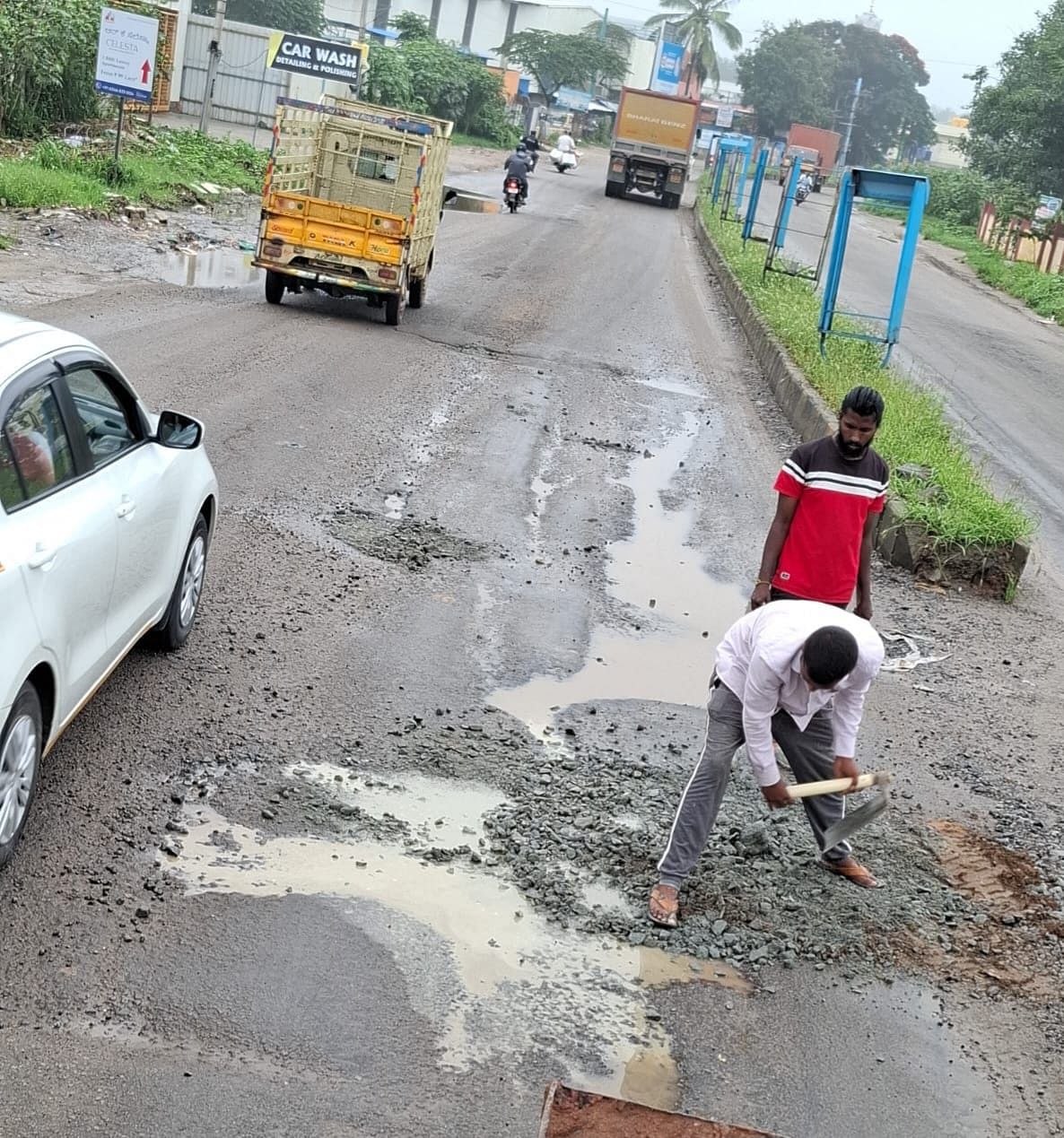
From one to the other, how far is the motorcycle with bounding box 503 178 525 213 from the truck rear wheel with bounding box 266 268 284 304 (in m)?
18.9

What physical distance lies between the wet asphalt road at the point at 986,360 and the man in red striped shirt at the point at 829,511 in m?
5.55

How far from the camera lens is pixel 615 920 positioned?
186 inches

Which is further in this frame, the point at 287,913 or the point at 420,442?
the point at 420,442

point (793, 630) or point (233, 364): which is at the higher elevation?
point (793, 630)

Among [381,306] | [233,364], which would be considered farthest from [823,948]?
[381,306]

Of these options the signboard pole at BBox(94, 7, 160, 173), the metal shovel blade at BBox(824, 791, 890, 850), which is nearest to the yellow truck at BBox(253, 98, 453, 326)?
the signboard pole at BBox(94, 7, 160, 173)

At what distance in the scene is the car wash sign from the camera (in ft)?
117

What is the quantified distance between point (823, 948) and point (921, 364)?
16987mm

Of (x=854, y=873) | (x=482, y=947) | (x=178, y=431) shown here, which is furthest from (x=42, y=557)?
(x=854, y=873)

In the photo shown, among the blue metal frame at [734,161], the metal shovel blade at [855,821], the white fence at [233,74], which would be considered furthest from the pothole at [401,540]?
the white fence at [233,74]

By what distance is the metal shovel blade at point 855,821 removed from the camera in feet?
16.0

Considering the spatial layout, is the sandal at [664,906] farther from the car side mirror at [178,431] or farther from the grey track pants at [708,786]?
the car side mirror at [178,431]

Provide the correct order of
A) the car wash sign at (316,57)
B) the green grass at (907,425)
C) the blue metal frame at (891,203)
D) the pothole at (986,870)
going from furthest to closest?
the car wash sign at (316,57)
the blue metal frame at (891,203)
the green grass at (907,425)
the pothole at (986,870)

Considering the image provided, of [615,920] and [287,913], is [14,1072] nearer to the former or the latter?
[287,913]
